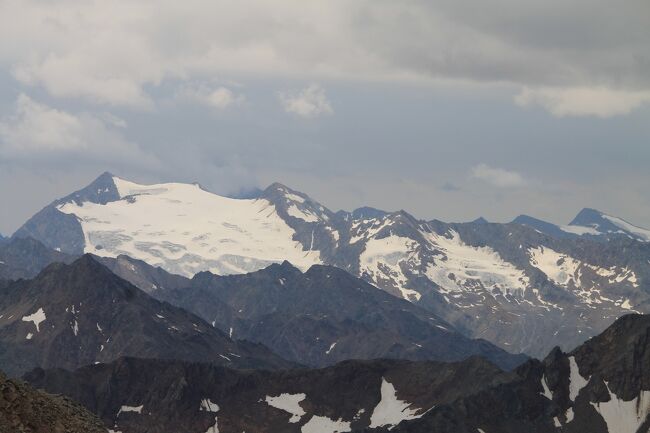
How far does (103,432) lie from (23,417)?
1067 centimetres

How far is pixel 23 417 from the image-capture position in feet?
413

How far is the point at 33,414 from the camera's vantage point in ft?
418

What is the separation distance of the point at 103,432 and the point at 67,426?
18.5ft

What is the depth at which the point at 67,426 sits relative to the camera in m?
129

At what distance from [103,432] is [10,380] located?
38.6 feet

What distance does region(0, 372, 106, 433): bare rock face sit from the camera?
124438mm

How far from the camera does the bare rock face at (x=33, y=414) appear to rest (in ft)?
408

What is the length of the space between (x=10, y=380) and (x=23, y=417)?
7.31 m

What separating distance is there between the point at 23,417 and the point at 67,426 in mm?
5183

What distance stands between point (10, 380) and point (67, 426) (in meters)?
8.83

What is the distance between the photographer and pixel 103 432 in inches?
5251
